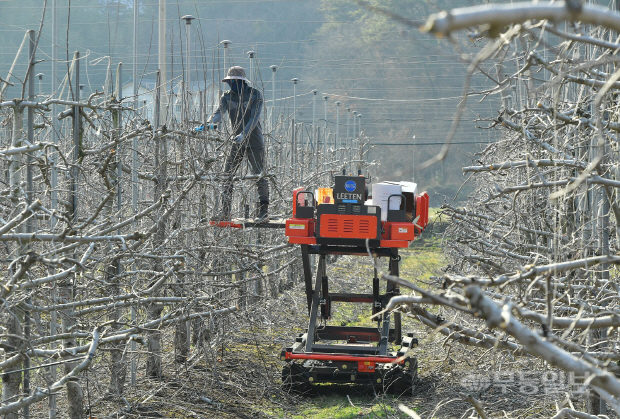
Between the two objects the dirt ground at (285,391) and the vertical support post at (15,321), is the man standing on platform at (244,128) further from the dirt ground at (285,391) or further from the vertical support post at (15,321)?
the vertical support post at (15,321)

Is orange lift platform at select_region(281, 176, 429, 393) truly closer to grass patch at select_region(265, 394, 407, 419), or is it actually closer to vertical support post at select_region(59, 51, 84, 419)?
grass patch at select_region(265, 394, 407, 419)

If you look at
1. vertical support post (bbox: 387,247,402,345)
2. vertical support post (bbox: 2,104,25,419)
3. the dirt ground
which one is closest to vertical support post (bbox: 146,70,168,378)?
the dirt ground

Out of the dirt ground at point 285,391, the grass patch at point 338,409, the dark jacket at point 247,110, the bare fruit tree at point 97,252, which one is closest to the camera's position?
the bare fruit tree at point 97,252

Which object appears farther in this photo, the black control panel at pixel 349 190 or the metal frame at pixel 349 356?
the metal frame at pixel 349 356

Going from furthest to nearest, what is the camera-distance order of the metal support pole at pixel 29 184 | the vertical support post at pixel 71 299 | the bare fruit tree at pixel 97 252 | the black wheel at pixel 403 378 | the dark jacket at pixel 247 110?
the dark jacket at pixel 247 110 → the black wheel at pixel 403 378 → the vertical support post at pixel 71 299 → the metal support pole at pixel 29 184 → the bare fruit tree at pixel 97 252

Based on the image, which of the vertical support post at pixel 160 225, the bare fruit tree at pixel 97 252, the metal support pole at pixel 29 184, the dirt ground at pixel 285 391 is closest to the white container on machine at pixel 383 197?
the dirt ground at pixel 285 391

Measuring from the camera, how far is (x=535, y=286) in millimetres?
2303

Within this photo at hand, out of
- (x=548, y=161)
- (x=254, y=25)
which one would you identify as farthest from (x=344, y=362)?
(x=254, y=25)

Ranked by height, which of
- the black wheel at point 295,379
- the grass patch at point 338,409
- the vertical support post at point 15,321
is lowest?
the grass patch at point 338,409

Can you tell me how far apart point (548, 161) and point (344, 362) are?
4.30m

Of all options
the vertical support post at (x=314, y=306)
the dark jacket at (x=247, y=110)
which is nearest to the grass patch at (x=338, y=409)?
the vertical support post at (x=314, y=306)

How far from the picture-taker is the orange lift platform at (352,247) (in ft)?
22.4

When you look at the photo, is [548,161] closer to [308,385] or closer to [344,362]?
[344,362]

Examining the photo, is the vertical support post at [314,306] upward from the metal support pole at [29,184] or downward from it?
downward
